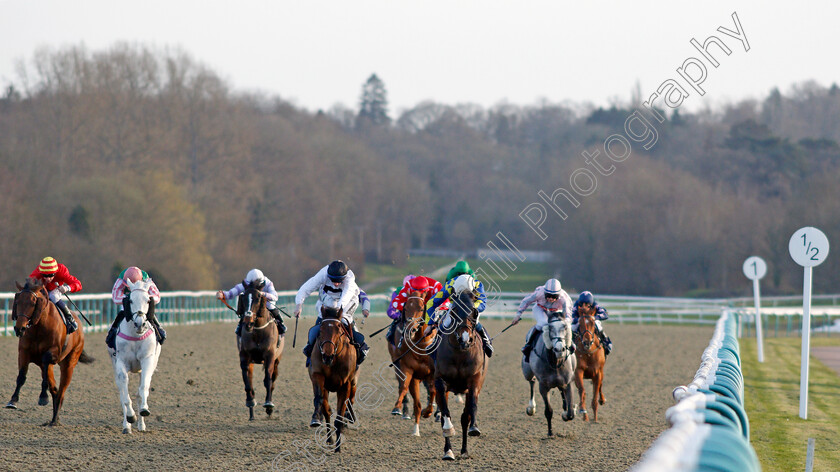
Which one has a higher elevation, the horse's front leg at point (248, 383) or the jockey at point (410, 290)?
the jockey at point (410, 290)

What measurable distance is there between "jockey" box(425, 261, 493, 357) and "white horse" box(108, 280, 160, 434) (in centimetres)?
289

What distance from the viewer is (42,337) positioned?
9508 mm

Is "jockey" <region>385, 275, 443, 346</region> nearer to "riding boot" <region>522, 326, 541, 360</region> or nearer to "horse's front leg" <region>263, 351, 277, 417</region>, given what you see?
"riding boot" <region>522, 326, 541, 360</region>

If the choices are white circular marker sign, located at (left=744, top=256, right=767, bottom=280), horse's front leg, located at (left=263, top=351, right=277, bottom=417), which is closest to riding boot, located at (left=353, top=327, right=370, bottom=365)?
horse's front leg, located at (left=263, top=351, right=277, bottom=417)

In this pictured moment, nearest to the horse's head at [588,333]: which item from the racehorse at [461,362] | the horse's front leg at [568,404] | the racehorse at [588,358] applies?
the racehorse at [588,358]

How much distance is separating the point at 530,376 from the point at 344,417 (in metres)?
2.73

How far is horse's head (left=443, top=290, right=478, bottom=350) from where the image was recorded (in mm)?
8156

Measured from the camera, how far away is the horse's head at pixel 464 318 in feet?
26.8

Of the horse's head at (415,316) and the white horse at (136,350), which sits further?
the horse's head at (415,316)

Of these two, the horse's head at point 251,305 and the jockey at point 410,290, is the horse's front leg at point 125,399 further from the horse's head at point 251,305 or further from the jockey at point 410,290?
the jockey at point 410,290

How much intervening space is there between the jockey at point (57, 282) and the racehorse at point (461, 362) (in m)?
4.19

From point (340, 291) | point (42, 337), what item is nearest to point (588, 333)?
point (340, 291)

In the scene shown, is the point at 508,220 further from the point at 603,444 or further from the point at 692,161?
the point at 603,444

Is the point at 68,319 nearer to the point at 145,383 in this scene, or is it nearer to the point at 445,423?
the point at 145,383
